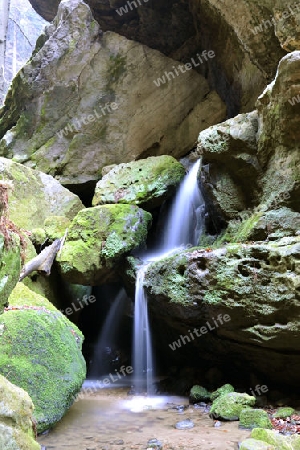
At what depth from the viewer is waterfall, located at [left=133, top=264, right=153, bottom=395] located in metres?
9.66

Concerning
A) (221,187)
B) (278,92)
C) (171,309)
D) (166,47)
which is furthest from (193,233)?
(166,47)

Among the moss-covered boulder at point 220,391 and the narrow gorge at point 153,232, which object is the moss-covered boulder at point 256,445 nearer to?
the narrow gorge at point 153,232

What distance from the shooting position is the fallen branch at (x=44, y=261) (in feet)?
32.6

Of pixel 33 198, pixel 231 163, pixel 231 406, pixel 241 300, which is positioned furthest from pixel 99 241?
pixel 231 406

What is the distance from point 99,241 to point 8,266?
296 inches

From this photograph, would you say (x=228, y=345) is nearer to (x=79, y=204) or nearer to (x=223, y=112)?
(x=79, y=204)

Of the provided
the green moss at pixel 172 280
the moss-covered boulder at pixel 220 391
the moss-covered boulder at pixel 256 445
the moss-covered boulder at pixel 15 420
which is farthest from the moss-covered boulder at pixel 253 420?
the moss-covered boulder at pixel 15 420

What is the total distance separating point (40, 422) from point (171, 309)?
401 cm

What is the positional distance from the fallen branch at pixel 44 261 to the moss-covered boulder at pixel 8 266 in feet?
21.4

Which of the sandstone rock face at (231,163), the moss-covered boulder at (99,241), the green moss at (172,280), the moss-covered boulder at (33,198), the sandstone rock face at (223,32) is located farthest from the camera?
the moss-covered boulder at (33,198)

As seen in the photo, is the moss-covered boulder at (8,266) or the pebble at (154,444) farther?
the pebble at (154,444)

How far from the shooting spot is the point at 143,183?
503 inches

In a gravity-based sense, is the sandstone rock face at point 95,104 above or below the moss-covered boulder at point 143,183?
above

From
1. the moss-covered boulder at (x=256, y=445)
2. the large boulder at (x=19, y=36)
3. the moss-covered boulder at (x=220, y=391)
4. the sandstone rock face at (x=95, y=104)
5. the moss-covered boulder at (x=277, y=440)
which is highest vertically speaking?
the large boulder at (x=19, y=36)
